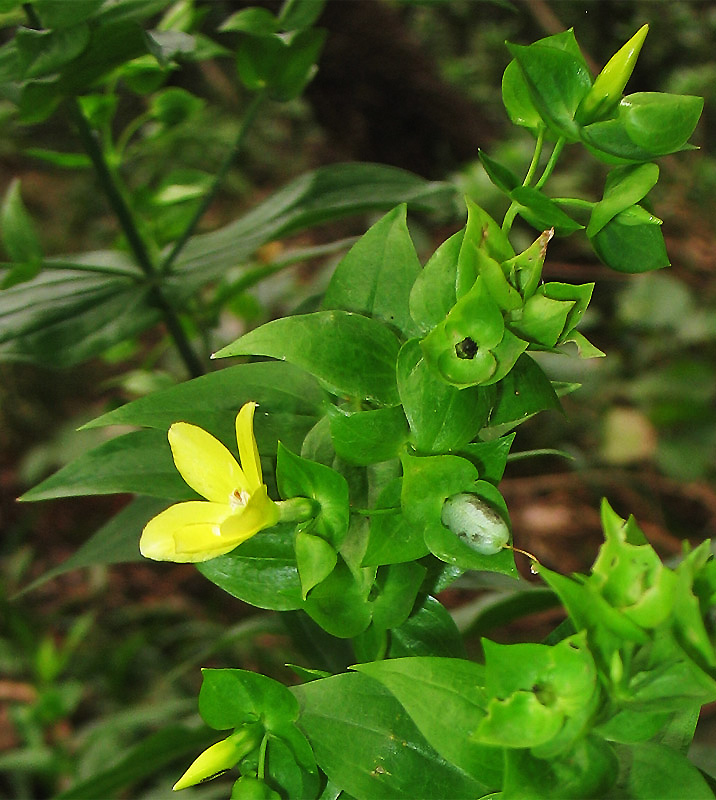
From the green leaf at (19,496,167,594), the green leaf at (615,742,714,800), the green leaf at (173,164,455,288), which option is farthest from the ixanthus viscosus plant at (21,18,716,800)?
the green leaf at (173,164,455,288)

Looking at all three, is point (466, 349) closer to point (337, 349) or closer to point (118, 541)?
point (337, 349)

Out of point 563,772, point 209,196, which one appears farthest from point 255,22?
point 563,772

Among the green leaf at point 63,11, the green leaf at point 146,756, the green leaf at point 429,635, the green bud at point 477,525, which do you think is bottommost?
the green leaf at point 146,756

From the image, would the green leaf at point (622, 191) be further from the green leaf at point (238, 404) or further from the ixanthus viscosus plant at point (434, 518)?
the green leaf at point (238, 404)

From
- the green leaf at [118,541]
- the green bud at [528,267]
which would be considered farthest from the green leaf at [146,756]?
the green bud at [528,267]

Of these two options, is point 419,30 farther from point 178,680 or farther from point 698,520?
point 178,680

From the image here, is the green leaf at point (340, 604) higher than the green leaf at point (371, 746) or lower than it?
higher

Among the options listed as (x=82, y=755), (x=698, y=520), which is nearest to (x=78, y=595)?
(x=82, y=755)
